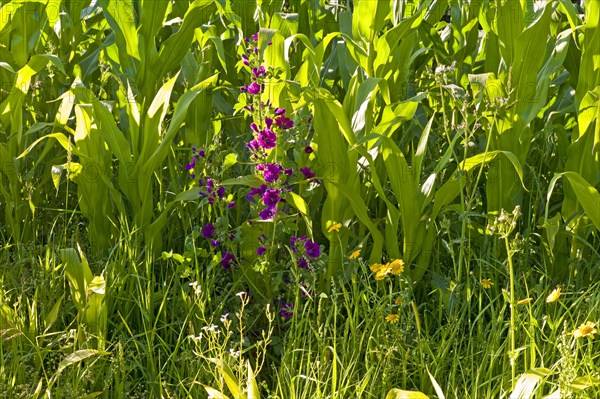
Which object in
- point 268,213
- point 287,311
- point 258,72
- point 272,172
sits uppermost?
point 258,72

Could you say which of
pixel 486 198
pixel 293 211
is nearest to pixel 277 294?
pixel 293 211

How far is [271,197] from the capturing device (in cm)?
235

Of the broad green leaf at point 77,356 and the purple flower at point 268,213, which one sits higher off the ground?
the purple flower at point 268,213

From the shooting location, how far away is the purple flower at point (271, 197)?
2.34 meters

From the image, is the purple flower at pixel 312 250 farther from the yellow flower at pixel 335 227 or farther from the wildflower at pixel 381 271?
the wildflower at pixel 381 271

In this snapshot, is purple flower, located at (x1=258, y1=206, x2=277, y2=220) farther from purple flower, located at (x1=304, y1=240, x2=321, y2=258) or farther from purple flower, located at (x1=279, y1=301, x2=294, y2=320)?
purple flower, located at (x1=279, y1=301, x2=294, y2=320)

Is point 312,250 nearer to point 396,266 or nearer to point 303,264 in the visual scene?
point 303,264

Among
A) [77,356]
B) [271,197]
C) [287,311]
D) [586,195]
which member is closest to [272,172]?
[271,197]

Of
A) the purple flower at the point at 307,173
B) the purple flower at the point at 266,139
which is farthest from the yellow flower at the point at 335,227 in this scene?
the purple flower at the point at 266,139

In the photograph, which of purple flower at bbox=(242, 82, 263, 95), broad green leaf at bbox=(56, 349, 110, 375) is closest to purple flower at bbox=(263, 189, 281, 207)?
purple flower at bbox=(242, 82, 263, 95)

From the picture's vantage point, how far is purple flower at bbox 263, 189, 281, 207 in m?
2.34

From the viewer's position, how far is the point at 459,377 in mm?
2260

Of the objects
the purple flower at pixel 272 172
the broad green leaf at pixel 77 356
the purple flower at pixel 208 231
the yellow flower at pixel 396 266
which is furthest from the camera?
the purple flower at pixel 208 231

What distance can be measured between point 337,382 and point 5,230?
1265 millimetres
